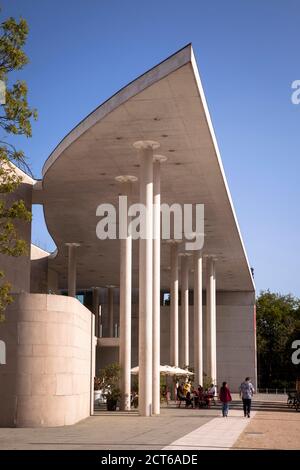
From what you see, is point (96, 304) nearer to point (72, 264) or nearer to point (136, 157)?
point (72, 264)

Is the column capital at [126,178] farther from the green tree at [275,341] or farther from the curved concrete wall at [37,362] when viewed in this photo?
the green tree at [275,341]

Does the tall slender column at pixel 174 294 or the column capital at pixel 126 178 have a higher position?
the column capital at pixel 126 178

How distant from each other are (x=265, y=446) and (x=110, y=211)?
22.7m

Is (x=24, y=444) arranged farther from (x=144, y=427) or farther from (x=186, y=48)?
(x=186, y=48)

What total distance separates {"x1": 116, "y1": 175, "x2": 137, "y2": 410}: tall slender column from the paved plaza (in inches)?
213

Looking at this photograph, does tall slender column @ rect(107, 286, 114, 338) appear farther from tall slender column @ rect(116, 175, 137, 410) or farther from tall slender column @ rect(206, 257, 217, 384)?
tall slender column @ rect(116, 175, 137, 410)

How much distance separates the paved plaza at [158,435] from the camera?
14102mm

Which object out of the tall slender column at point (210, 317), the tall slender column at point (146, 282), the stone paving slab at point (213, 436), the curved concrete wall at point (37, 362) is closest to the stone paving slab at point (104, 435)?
the stone paving slab at point (213, 436)

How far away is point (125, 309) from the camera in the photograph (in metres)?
29.0

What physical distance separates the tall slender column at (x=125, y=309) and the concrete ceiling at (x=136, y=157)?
94cm

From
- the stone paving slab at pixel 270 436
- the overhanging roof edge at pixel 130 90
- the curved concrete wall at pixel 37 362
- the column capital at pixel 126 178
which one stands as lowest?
the stone paving slab at pixel 270 436

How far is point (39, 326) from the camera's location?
19.8 metres

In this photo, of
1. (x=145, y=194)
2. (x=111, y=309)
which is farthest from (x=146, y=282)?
(x=111, y=309)
